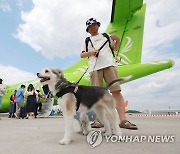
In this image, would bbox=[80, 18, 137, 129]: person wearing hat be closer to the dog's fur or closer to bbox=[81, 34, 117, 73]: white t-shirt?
bbox=[81, 34, 117, 73]: white t-shirt

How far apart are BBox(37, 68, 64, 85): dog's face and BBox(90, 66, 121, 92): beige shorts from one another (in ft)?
3.82

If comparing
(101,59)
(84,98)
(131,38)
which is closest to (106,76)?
(101,59)

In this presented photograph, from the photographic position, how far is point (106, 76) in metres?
4.22

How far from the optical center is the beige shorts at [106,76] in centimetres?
416

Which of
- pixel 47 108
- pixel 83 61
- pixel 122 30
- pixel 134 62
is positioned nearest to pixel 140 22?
pixel 122 30

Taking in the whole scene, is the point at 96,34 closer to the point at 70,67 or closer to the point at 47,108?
the point at 47,108

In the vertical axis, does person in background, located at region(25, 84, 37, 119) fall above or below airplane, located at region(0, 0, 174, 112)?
below

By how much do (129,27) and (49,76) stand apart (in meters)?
9.74

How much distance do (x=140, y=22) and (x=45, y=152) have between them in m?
10.8

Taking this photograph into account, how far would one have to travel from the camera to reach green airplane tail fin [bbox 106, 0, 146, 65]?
11.5 m

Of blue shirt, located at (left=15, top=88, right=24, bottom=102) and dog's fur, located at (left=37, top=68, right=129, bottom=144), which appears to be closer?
dog's fur, located at (left=37, top=68, right=129, bottom=144)

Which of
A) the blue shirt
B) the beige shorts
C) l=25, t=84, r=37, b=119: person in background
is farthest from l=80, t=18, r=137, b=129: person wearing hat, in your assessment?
the blue shirt

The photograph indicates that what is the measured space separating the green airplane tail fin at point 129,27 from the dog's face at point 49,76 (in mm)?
8722

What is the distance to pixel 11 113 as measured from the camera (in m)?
11.5
